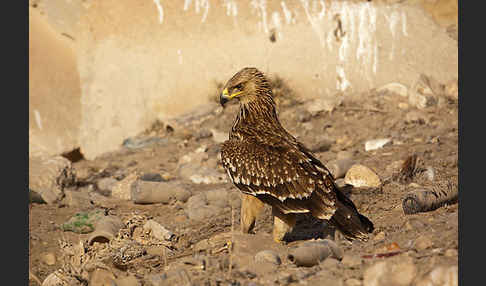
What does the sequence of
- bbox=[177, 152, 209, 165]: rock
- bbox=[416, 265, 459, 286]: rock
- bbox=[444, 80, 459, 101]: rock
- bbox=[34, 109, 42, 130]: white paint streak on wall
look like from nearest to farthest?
bbox=[416, 265, 459, 286]: rock → bbox=[177, 152, 209, 165]: rock → bbox=[444, 80, 459, 101]: rock → bbox=[34, 109, 42, 130]: white paint streak on wall

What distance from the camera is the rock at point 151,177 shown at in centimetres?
944

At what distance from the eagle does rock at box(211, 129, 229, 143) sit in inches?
175

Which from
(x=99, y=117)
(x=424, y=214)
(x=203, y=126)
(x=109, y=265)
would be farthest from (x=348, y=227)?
(x=99, y=117)

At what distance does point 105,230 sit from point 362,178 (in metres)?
3.09

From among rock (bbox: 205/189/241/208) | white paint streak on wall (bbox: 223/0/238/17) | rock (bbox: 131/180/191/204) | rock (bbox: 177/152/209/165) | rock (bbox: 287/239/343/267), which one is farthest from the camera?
white paint streak on wall (bbox: 223/0/238/17)

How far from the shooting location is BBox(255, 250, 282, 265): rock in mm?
5023

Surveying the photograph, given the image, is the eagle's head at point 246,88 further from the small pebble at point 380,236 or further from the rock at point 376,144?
the rock at point 376,144

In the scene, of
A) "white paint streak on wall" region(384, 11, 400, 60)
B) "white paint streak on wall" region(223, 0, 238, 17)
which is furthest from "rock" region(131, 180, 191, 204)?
"white paint streak on wall" region(384, 11, 400, 60)

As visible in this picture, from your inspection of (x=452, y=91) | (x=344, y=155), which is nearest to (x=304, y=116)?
(x=344, y=155)

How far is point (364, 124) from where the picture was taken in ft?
35.8

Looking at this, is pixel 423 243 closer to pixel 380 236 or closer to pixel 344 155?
pixel 380 236

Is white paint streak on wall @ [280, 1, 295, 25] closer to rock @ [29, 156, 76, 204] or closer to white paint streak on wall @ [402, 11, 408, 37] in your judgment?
white paint streak on wall @ [402, 11, 408, 37]

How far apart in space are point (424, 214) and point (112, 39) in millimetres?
8572

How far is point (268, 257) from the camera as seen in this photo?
16.6ft
